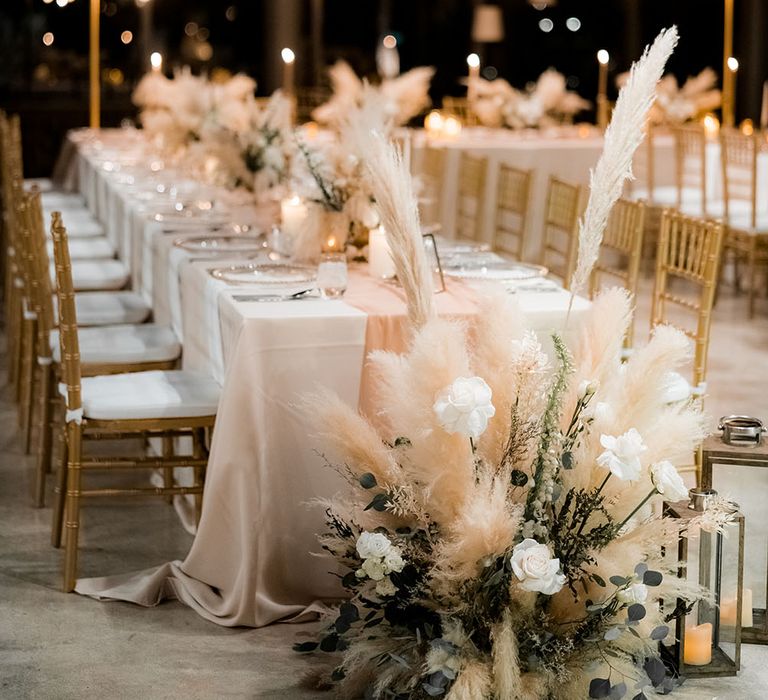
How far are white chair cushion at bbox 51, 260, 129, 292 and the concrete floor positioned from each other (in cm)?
158

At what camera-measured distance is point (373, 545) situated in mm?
2615

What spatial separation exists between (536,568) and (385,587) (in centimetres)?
31

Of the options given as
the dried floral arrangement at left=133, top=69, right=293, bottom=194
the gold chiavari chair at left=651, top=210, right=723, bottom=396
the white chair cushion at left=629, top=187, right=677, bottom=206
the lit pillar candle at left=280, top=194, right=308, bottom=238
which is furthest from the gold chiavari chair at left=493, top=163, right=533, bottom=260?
the gold chiavari chair at left=651, top=210, right=723, bottom=396

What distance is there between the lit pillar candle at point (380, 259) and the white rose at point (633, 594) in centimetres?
144

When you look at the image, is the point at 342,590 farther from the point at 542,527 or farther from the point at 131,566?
the point at 542,527

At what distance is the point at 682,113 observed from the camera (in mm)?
8961

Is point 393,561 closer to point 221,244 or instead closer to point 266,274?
point 266,274

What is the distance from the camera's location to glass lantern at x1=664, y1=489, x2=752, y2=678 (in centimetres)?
282

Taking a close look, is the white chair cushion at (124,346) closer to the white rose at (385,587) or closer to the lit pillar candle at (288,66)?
the white rose at (385,587)

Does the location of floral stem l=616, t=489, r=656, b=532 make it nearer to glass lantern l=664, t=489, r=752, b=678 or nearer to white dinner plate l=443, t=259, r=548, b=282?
glass lantern l=664, t=489, r=752, b=678

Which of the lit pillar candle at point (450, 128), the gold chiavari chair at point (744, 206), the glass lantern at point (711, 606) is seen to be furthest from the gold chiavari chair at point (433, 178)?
the glass lantern at point (711, 606)

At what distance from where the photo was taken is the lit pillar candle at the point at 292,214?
13.8 feet

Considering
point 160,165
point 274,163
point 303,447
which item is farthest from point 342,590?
point 160,165

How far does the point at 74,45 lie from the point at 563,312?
1227 cm
